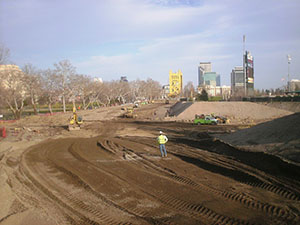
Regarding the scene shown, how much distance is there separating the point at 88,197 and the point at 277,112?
47.0 meters

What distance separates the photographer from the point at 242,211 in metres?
7.73

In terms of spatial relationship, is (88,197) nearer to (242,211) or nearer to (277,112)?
(242,211)

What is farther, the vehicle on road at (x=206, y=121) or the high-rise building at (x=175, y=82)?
the high-rise building at (x=175, y=82)

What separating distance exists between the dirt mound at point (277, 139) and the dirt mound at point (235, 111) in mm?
27754

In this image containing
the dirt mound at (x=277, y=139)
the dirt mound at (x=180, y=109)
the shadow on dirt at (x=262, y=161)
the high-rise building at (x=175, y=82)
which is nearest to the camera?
the shadow on dirt at (x=262, y=161)

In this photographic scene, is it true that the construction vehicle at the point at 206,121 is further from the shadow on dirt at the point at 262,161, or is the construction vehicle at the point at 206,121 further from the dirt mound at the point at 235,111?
the shadow on dirt at the point at 262,161

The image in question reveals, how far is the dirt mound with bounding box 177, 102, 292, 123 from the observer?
154 feet

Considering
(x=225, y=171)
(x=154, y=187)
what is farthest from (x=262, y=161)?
(x=154, y=187)

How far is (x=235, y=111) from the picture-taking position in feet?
164

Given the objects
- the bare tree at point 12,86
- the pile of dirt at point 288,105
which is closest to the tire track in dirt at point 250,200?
the pile of dirt at point 288,105

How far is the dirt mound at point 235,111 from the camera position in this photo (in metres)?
46.9

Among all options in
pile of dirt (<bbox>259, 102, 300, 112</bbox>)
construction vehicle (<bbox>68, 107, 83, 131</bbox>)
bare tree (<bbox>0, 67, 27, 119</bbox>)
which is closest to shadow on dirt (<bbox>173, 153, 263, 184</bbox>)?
construction vehicle (<bbox>68, 107, 83, 131</bbox>)

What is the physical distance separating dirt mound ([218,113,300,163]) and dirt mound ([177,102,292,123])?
27.8 m

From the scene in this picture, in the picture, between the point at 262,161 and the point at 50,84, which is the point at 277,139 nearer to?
the point at 262,161
